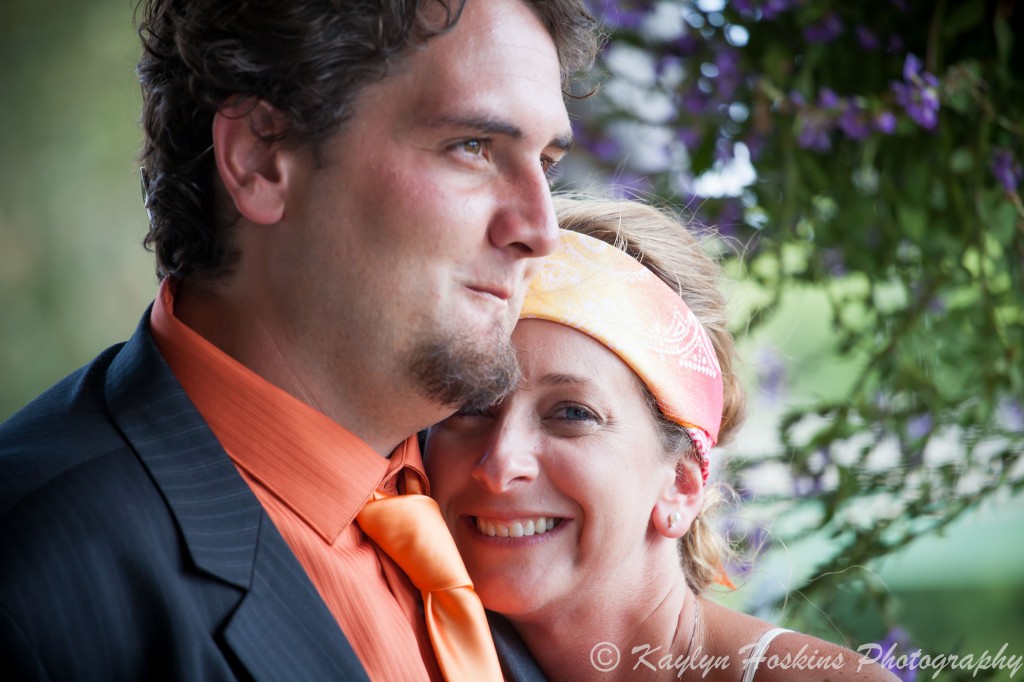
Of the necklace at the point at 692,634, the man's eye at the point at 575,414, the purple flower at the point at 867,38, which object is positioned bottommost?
the necklace at the point at 692,634

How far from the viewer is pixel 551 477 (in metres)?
1.57

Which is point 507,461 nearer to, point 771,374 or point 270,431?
point 270,431

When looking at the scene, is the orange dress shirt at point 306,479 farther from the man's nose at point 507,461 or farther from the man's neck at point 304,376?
the man's nose at point 507,461

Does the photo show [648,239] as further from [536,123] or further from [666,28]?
[666,28]

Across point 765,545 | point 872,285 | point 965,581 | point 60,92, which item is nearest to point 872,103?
point 872,285

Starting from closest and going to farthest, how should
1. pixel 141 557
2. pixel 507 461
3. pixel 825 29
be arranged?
pixel 141 557
pixel 507 461
pixel 825 29

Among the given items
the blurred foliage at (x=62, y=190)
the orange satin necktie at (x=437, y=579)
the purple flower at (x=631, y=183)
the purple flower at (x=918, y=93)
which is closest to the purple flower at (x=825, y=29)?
the purple flower at (x=918, y=93)

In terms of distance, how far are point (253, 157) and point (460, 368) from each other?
1.34 feet

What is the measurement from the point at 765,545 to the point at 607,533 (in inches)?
42.6

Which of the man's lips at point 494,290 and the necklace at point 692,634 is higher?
the man's lips at point 494,290

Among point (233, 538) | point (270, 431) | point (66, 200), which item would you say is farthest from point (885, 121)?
point (66, 200)

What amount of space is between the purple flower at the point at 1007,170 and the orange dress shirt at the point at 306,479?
1.44 metres

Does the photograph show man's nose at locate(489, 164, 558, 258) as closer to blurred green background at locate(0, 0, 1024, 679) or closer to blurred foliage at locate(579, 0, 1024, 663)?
blurred foliage at locate(579, 0, 1024, 663)

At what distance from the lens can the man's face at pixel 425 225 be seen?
1.37 m
